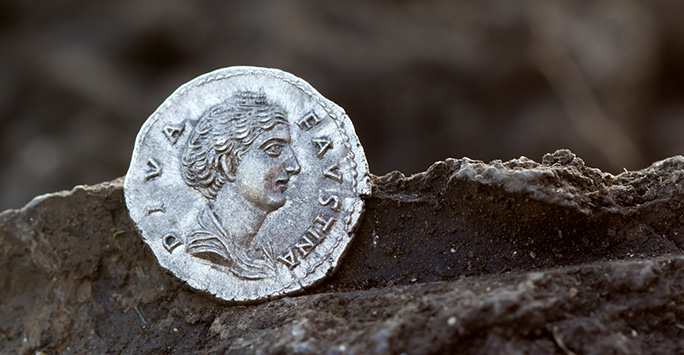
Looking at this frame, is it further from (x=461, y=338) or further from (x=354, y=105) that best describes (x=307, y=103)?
(x=354, y=105)

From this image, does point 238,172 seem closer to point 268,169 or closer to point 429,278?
point 268,169

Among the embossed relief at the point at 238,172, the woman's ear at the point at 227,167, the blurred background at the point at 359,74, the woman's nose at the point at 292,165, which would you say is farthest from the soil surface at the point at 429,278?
the blurred background at the point at 359,74

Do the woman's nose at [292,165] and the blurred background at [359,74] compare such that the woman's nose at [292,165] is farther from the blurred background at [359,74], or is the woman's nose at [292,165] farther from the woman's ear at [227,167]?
the blurred background at [359,74]

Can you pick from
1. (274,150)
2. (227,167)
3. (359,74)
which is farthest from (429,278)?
(359,74)

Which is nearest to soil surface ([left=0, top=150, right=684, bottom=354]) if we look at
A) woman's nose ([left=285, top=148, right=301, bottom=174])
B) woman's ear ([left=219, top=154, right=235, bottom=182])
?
woman's nose ([left=285, top=148, right=301, bottom=174])

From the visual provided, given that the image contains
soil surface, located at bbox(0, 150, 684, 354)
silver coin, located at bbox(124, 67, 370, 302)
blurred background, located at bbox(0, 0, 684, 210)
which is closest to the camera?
soil surface, located at bbox(0, 150, 684, 354)

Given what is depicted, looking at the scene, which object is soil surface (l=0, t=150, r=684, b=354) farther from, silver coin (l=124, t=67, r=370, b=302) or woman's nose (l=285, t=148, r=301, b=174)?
woman's nose (l=285, t=148, r=301, b=174)

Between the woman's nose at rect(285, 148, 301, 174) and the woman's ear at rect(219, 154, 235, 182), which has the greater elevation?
the woman's ear at rect(219, 154, 235, 182)

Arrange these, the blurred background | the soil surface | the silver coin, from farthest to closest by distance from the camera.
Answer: the blurred background → the silver coin → the soil surface
